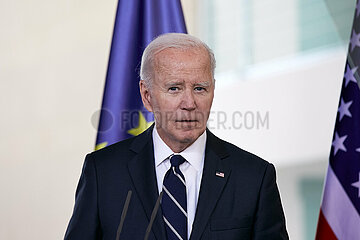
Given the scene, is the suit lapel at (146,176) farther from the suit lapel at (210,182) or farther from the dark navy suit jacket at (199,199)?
the suit lapel at (210,182)

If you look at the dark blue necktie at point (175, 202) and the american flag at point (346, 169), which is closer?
the dark blue necktie at point (175, 202)

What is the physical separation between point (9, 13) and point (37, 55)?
0.94 feet

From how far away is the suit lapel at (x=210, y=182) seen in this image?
1.47 m

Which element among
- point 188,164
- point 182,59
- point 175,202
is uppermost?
point 182,59

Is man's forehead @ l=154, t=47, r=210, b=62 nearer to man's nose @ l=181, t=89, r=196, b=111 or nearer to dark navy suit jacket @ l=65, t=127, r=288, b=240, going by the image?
man's nose @ l=181, t=89, r=196, b=111

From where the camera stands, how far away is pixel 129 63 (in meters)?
2.73

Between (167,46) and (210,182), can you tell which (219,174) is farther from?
(167,46)

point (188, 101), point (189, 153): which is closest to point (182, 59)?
point (188, 101)

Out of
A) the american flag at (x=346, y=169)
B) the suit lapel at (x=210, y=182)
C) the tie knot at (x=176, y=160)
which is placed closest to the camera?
the suit lapel at (x=210, y=182)

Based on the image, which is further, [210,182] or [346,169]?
[346,169]

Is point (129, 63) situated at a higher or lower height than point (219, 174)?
higher

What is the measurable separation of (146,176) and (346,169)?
4.02ft

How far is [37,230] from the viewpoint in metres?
3.22

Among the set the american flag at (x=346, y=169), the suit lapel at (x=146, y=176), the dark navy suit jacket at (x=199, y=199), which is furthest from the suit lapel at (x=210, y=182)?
the american flag at (x=346, y=169)
